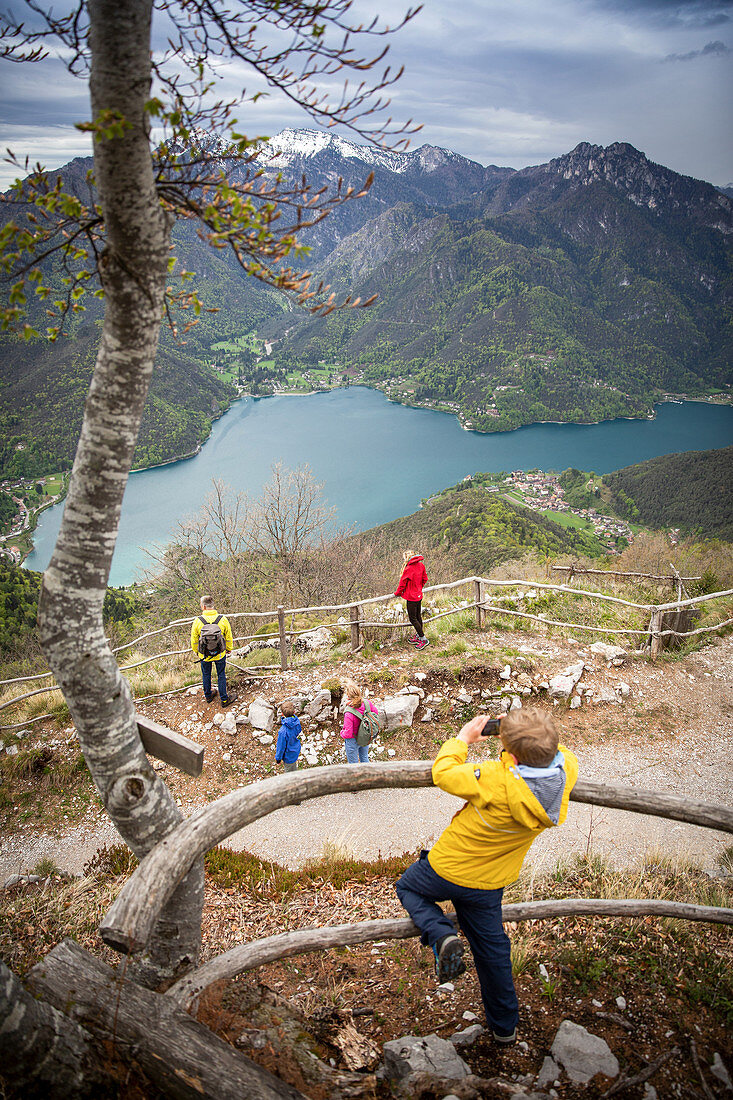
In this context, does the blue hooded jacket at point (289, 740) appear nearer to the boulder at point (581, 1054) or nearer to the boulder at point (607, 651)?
the boulder at point (581, 1054)

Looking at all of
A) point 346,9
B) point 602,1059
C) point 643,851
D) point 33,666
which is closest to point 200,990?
point 602,1059

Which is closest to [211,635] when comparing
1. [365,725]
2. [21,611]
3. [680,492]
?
[365,725]

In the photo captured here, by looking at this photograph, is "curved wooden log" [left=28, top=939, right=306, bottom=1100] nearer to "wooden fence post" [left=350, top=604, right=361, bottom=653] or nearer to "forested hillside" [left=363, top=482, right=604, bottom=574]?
"wooden fence post" [left=350, top=604, right=361, bottom=653]

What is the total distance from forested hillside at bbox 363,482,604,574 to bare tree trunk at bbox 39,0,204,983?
2586 cm

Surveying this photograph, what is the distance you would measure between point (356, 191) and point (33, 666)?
21.9 metres

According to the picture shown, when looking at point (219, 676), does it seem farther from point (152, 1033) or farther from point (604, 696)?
point (152, 1033)

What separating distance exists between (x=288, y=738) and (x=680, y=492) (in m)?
79.6

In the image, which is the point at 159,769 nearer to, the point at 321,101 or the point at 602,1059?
the point at 602,1059

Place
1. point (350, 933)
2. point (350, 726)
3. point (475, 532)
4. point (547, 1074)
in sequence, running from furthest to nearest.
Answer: point (475, 532)
point (350, 726)
point (350, 933)
point (547, 1074)

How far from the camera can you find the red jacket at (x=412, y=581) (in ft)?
25.1

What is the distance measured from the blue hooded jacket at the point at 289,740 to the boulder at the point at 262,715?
0.97m

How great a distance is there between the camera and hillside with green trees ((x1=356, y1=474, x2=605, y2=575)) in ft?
105

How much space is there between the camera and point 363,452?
90.2m

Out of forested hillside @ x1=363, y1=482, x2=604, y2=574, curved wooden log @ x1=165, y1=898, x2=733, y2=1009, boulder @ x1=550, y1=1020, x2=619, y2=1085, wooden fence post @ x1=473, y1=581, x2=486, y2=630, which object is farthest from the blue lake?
boulder @ x1=550, y1=1020, x2=619, y2=1085
